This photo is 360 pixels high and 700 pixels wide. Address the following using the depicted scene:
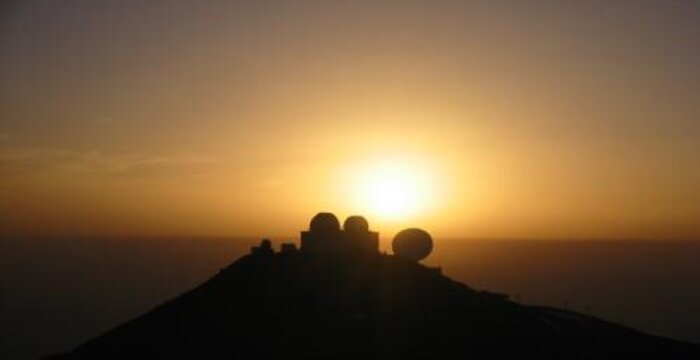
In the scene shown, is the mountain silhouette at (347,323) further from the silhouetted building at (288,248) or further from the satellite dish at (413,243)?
the satellite dish at (413,243)

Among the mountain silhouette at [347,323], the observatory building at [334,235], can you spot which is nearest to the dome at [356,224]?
the observatory building at [334,235]

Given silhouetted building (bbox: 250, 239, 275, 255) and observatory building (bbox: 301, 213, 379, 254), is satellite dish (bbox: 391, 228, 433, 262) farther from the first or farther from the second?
silhouetted building (bbox: 250, 239, 275, 255)

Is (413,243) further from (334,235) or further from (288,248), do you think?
(288,248)

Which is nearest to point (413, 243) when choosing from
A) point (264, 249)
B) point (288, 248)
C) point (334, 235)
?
point (334, 235)

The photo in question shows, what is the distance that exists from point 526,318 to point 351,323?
9016mm

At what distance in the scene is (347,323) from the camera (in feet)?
103

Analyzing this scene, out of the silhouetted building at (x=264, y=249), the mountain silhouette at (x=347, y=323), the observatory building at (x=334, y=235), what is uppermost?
the observatory building at (x=334, y=235)

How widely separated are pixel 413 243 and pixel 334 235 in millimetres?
5752

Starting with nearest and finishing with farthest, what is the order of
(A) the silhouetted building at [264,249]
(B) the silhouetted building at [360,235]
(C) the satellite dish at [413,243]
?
1. (A) the silhouetted building at [264,249]
2. (B) the silhouetted building at [360,235]
3. (C) the satellite dish at [413,243]

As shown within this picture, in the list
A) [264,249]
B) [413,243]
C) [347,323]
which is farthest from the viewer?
[413,243]

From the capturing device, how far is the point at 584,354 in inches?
1293

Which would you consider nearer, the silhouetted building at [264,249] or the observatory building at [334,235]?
the silhouetted building at [264,249]

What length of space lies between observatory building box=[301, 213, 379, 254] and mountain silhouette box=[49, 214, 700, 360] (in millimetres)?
3135

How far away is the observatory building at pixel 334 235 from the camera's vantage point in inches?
1699
